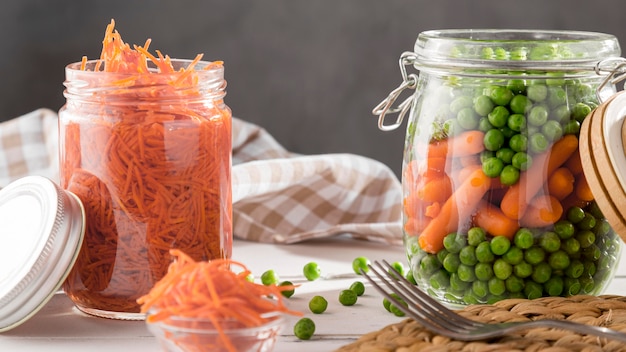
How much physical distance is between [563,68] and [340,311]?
18.8 inches

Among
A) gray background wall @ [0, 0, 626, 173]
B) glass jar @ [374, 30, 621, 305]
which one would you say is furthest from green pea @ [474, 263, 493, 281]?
gray background wall @ [0, 0, 626, 173]

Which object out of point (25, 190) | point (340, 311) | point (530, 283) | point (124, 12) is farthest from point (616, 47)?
point (124, 12)

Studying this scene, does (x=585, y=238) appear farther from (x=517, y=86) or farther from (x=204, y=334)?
(x=204, y=334)

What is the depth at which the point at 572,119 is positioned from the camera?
4.19ft

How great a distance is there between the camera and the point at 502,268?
A: 1.25 metres

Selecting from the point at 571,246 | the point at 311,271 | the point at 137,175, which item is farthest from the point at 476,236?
the point at 137,175

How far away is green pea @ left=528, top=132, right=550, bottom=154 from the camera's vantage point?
124 centimetres

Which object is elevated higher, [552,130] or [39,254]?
[552,130]

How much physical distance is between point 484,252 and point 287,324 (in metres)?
0.29

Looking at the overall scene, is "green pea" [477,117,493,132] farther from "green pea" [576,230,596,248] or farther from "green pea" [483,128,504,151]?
"green pea" [576,230,596,248]

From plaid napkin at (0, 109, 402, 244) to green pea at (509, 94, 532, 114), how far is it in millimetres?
577

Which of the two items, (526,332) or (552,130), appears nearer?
(526,332)

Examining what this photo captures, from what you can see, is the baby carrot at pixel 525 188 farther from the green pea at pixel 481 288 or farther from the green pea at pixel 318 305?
the green pea at pixel 318 305

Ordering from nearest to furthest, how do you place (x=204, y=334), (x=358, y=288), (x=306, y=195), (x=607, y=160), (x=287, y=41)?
(x=204, y=334), (x=607, y=160), (x=358, y=288), (x=306, y=195), (x=287, y=41)
